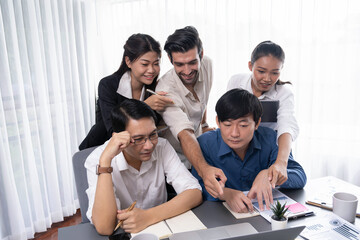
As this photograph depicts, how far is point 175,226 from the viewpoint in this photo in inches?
44.7

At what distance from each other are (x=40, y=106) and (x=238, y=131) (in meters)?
2.02

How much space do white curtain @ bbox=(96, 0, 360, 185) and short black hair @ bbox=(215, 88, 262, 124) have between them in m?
1.75

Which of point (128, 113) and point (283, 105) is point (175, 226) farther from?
point (283, 105)

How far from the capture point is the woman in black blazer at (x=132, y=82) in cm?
173

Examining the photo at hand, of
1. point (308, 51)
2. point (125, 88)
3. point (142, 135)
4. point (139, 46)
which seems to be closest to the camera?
point (142, 135)

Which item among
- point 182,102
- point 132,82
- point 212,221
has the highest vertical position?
point 132,82

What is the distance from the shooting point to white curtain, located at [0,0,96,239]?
7.84 ft

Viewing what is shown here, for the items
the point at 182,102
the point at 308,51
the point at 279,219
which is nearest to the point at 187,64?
the point at 182,102

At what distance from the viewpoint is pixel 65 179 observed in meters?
2.96

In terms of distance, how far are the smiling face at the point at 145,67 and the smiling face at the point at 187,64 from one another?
0.47ft

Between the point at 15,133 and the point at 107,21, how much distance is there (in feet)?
5.89

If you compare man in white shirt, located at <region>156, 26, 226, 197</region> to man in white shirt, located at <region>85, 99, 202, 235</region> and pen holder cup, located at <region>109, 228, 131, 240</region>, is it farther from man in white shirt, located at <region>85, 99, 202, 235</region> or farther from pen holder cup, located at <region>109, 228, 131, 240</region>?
pen holder cup, located at <region>109, 228, 131, 240</region>

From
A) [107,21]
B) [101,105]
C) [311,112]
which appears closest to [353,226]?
[101,105]

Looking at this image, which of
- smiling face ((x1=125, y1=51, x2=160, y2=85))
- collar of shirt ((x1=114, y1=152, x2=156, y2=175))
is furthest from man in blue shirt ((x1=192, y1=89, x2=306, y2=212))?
smiling face ((x1=125, y1=51, x2=160, y2=85))
